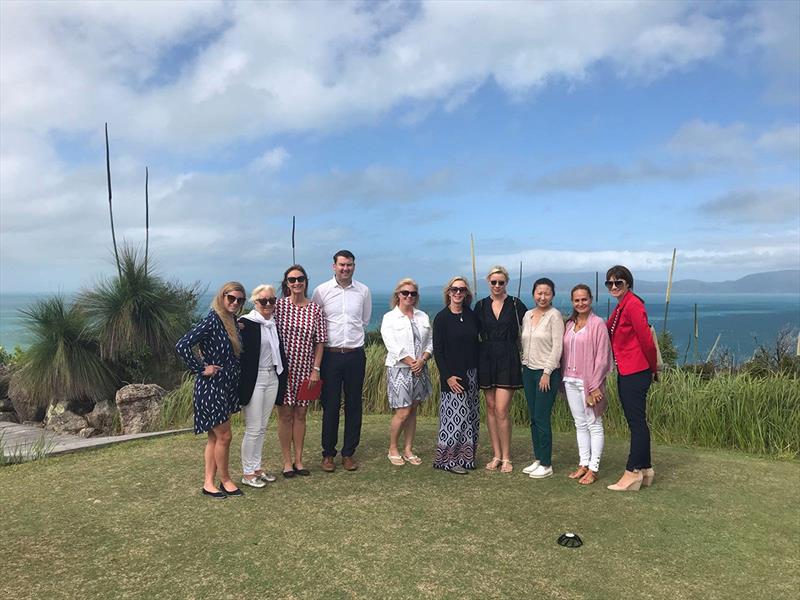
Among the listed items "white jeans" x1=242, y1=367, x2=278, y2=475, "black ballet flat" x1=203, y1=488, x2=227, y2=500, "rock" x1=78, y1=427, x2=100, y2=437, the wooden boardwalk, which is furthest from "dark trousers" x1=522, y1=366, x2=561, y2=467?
Result: "rock" x1=78, y1=427, x2=100, y2=437

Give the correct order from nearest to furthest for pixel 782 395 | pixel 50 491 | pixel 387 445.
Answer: pixel 50 491 → pixel 387 445 → pixel 782 395

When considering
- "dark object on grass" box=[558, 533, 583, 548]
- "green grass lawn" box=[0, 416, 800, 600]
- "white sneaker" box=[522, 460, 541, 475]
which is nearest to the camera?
"green grass lawn" box=[0, 416, 800, 600]

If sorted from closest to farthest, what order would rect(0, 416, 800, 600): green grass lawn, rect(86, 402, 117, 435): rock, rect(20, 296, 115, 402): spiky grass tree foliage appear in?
rect(0, 416, 800, 600): green grass lawn < rect(86, 402, 117, 435): rock < rect(20, 296, 115, 402): spiky grass tree foliage

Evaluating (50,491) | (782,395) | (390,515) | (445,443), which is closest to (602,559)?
(390,515)

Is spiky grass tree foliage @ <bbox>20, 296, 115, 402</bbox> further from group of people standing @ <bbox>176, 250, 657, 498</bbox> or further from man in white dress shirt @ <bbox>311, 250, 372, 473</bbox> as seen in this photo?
man in white dress shirt @ <bbox>311, 250, 372, 473</bbox>

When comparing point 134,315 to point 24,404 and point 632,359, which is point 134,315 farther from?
point 632,359

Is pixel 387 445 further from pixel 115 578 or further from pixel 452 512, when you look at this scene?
pixel 115 578

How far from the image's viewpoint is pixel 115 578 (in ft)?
10.1

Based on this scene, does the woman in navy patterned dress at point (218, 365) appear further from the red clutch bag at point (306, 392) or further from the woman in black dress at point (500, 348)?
the woman in black dress at point (500, 348)

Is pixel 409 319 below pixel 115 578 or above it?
above

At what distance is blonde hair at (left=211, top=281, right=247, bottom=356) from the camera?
406cm

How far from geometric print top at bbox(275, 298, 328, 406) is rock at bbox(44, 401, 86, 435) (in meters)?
6.49

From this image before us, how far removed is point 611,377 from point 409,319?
3.64 m

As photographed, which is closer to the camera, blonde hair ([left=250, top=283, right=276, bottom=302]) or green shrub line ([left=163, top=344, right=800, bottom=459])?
blonde hair ([left=250, top=283, right=276, bottom=302])
